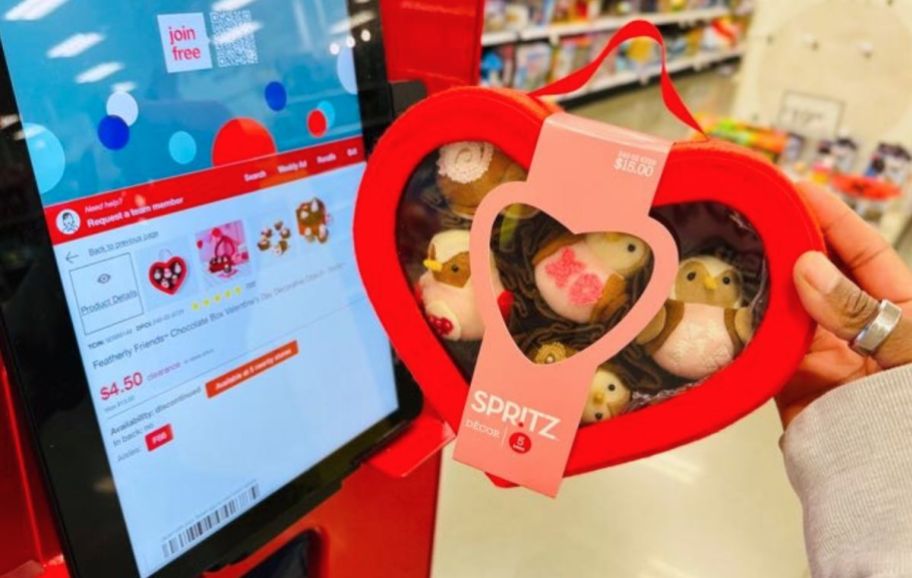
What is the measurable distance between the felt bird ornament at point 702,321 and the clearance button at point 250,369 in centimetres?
25

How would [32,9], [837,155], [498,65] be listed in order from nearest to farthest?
[32,9] < [837,155] < [498,65]

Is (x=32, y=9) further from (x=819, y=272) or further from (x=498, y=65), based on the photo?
(x=498, y=65)

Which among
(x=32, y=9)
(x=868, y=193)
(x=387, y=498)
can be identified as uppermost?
(x=32, y=9)

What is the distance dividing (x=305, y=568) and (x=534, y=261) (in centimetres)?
39

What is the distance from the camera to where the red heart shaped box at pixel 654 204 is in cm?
42

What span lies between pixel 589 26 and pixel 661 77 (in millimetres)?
3501

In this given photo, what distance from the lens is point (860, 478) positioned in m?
0.47

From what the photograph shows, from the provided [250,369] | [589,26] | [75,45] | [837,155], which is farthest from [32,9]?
[589,26]

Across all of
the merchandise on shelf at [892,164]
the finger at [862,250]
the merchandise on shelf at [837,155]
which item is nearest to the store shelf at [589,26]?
the merchandise on shelf at [837,155]

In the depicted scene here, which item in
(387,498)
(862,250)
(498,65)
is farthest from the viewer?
(498,65)

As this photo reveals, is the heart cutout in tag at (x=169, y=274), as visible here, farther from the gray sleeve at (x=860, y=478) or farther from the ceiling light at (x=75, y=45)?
the gray sleeve at (x=860, y=478)

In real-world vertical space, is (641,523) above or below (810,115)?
below

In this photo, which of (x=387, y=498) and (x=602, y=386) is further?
(x=387, y=498)

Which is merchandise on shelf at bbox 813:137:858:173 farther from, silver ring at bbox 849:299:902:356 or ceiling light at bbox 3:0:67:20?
ceiling light at bbox 3:0:67:20
